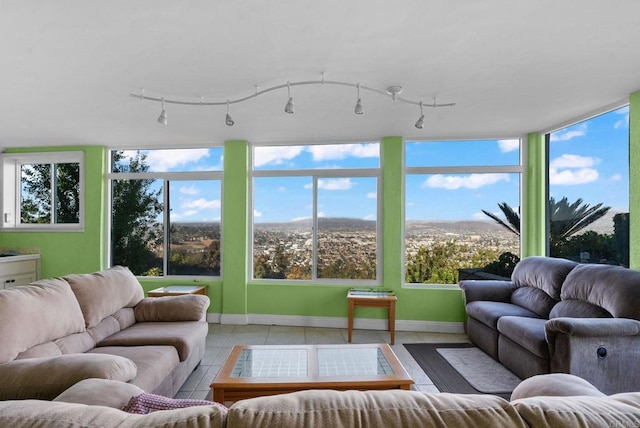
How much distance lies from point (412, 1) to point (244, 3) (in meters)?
0.88

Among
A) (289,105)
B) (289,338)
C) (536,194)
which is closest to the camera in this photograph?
(289,105)

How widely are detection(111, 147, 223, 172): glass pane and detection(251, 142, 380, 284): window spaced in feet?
2.10

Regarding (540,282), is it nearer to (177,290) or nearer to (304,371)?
(304,371)

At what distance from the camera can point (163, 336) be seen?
2408 millimetres

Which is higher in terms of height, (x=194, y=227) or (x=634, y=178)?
(x=634, y=178)

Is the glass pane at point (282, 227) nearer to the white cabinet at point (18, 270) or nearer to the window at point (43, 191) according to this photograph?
the window at point (43, 191)

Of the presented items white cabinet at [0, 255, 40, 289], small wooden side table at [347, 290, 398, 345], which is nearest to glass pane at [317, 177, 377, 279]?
small wooden side table at [347, 290, 398, 345]

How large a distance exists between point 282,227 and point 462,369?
2.71 meters

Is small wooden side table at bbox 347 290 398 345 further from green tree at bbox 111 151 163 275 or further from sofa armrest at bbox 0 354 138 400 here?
green tree at bbox 111 151 163 275

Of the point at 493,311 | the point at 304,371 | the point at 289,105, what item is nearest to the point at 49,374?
the point at 304,371

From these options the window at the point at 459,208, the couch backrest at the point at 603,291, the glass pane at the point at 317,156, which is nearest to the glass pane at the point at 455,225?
the window at the point at 459,208

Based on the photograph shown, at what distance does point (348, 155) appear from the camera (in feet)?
14.2

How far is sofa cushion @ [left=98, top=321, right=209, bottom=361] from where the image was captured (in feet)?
7.72

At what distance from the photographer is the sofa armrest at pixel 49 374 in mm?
1455
